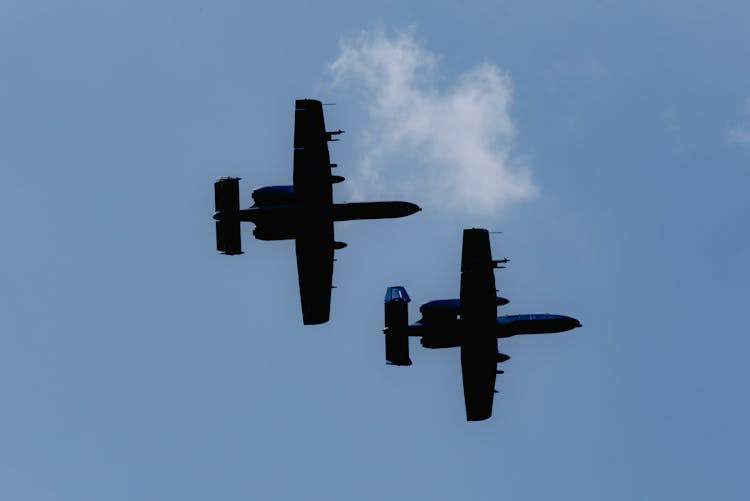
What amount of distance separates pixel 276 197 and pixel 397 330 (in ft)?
39.3

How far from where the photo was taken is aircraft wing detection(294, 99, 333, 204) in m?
82.8

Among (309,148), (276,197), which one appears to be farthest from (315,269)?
(309,148)

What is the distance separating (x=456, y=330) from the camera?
276 ft

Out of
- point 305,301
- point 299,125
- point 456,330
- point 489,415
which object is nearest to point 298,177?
point 299,125

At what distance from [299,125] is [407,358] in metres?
16.9

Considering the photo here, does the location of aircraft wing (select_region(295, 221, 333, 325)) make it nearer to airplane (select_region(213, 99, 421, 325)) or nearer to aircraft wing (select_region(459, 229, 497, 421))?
airplane (select_region(213, 99, 421, 325))

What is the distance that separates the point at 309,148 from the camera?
82.9 m

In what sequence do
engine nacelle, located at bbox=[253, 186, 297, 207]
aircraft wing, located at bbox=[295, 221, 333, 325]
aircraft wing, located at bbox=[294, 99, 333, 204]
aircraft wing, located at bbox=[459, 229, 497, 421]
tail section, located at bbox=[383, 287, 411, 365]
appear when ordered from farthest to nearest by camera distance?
aircraft wing, located at bbox=[295, 221, 333, 325]
engine nacelle, located at bbox=[253, 186, 297, 207]
aircraft wing, located at bbox=[459, 229, 497, 421]
aircraft wing, located at bbox=[294, 99, 333, 204]
tail section, located at bbox=[383, 287, 411, 365]

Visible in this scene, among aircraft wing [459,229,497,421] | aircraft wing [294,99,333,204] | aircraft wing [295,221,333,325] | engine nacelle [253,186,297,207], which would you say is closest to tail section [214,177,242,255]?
engine nacelle [253,186,297,207]

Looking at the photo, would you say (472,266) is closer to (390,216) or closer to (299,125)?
(390,216)

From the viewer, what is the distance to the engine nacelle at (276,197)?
8356 cm

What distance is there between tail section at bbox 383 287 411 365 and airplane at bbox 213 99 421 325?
19.3 feet

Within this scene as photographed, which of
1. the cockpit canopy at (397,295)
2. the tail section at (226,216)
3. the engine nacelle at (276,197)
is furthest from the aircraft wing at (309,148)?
the cockpit canopy at (397,295)

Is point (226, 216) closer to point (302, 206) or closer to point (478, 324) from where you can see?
point (302, 206)
